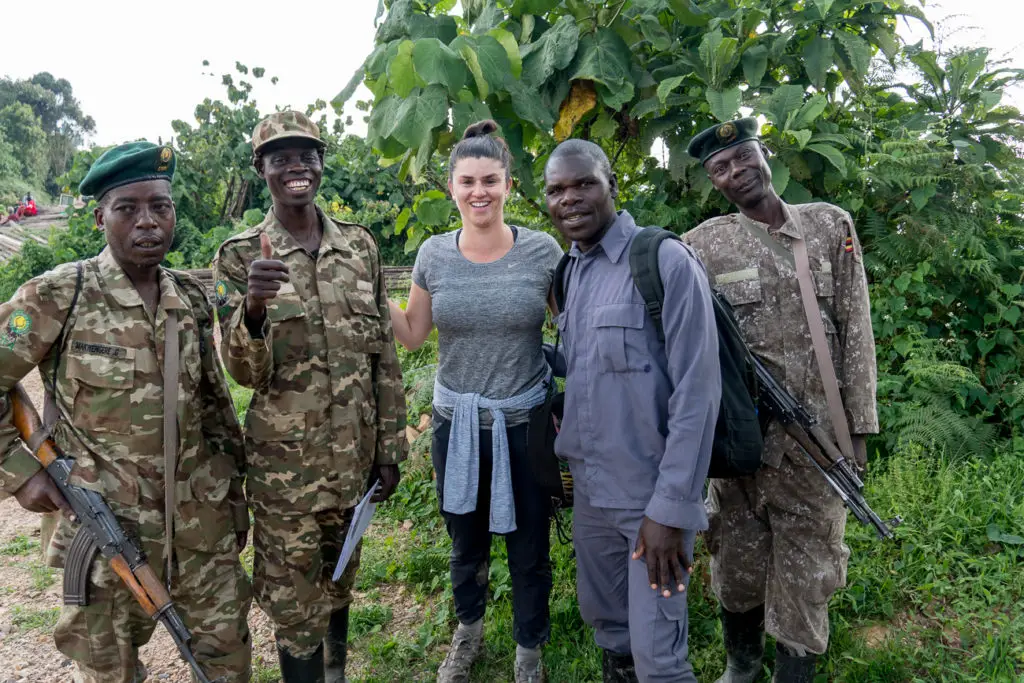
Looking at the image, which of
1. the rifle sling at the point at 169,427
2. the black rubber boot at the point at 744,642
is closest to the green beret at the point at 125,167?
the rifle sling at the point at 169,427

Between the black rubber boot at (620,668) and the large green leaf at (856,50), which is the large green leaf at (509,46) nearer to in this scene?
the large green leaf at (856,50)

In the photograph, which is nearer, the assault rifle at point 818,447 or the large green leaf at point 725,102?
the assault rifle at point 818,447

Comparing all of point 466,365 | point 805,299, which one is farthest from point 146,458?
point 805,299

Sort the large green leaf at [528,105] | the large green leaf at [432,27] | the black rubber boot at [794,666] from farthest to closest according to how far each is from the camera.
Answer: the large green leaf at [432,27], the large green leaf at [528,105], the black rubber boot at [794,666]

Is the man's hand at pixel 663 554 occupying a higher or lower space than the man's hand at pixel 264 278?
lower

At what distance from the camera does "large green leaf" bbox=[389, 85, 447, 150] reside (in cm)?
355

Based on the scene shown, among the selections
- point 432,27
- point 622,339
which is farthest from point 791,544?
point 432,27

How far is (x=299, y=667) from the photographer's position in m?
2.69

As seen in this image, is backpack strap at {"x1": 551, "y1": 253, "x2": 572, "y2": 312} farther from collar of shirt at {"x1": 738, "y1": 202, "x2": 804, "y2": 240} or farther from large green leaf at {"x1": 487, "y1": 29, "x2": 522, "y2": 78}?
large green leaf at {"x1": 487, "y1": 29, "x2": 522, "y2": 78}

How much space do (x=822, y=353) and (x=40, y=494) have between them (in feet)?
8.90

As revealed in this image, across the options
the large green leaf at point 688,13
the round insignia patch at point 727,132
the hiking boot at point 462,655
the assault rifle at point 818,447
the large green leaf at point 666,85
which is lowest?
the hiking boot at point 462,655

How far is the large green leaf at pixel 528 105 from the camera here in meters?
3.78

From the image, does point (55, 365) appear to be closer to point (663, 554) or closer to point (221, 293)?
point (221, 293)

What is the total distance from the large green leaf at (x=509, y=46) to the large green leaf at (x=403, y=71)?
0.47 metres
